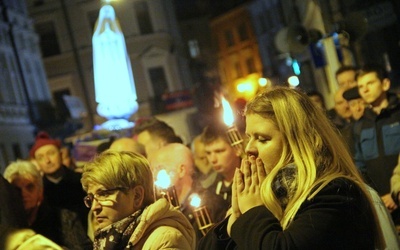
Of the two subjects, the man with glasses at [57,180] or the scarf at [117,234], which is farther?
the man with glasses at [57,180]

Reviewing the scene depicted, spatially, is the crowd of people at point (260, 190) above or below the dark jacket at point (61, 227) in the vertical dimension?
above

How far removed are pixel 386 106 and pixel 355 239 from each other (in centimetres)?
413

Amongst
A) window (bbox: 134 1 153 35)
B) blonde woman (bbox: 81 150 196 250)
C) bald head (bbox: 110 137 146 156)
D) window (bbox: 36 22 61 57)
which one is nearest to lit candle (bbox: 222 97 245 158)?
blonde woman (bbox: 81 150 196 250)

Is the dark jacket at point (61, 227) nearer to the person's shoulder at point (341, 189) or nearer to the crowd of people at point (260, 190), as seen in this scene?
the crowd of people at point (260, 190)

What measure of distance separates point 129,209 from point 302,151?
1365mm

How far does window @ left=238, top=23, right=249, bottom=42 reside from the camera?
69125 millimetres

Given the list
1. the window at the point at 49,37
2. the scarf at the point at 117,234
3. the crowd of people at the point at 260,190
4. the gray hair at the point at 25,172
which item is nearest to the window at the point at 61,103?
the window at the point at 49,37

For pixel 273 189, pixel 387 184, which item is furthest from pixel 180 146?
pixel 273 189

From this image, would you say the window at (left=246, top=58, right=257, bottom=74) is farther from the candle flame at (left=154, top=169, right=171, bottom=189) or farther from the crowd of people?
the candle flame at (left=154, top=169, right=171, bottom=189)

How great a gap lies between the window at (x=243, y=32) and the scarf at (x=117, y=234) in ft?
215

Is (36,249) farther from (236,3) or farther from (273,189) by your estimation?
(236,3)

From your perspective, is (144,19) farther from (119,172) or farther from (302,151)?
(302,151)

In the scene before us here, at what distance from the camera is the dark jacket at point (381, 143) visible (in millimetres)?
6930

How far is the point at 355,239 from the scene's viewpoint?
306 cm
